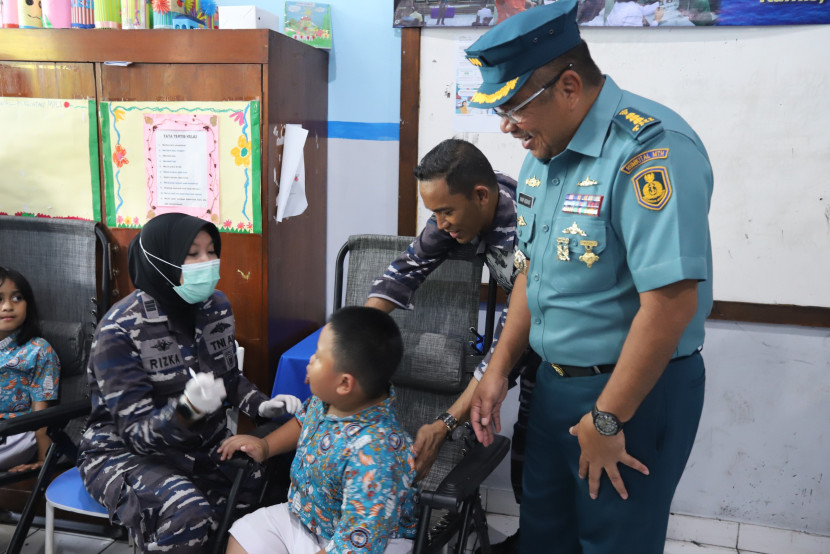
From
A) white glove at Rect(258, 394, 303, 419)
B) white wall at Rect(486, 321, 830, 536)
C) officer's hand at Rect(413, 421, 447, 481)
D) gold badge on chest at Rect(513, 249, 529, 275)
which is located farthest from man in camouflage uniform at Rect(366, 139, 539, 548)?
white wall at Rect(486, 321, 830, 536)

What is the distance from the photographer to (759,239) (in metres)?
2.66

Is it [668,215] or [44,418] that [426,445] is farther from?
[44,418]

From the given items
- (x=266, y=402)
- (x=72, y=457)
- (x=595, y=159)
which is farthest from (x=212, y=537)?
(x=595, y=159)

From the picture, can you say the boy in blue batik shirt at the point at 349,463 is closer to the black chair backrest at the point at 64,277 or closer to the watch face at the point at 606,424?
the watch face at the point at 606,424

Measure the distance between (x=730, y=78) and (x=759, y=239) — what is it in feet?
2.07

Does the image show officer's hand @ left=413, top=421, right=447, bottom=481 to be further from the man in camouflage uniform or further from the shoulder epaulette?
the shoulder epaulette

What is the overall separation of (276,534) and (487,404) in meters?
0.67

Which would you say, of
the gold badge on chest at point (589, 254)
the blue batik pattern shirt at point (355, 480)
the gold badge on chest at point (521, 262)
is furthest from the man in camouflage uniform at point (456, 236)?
the gold badge on chest at point (589, 254)

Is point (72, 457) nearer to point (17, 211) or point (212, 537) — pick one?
point (212, 537)

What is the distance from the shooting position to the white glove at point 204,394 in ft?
6.04

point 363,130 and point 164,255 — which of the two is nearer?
point 164,255

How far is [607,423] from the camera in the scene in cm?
138

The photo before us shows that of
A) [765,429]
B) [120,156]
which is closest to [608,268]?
[765,429]

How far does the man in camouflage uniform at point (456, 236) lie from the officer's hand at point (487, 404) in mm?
151
